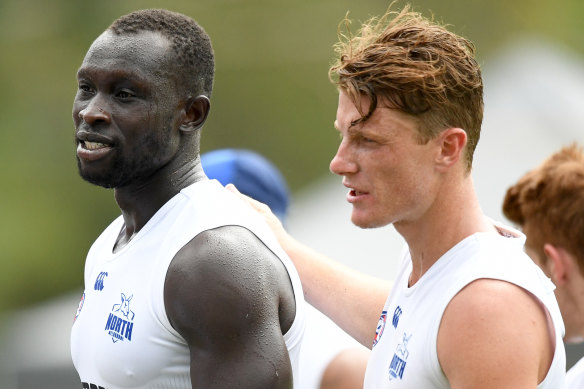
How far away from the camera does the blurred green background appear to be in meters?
19.8

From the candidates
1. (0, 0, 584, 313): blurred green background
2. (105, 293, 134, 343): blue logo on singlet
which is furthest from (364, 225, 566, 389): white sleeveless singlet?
(0, 0, 584, 313): blurred green background

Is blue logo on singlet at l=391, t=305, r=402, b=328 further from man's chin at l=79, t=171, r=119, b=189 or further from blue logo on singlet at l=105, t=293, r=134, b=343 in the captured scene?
man's chin at l=79, t=171, r=119, b=189

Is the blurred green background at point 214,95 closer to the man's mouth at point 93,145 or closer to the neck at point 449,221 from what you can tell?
the man's mouth at point 93,145

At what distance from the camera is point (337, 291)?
3.92 meters

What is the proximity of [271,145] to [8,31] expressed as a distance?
17.9ft

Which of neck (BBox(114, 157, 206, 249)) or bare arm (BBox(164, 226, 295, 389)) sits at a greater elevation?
neck (BBox(114, 157, 206, 249))

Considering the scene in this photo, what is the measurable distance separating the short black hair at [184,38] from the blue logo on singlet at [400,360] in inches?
42.6

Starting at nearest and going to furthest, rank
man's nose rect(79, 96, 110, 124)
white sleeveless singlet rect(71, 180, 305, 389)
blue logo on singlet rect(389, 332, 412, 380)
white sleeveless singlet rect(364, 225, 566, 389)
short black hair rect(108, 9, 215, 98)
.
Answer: white sleeveless singlet rect(364, 225, 566, 389) < blue logo on singlet rect(389, 332, 412, 380) < white sleeveless singlet rect(71, 180, 305, 389) < man's nose rect(79, 96, 110, 124) < short black hair rect(108, 9, 215, 98)

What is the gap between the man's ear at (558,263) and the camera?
3.82 m

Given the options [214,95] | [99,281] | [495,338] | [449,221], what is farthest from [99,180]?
[214,95]

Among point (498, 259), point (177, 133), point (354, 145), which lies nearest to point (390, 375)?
point (498, 259)

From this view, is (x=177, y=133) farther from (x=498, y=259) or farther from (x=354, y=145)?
(x=498, y=259)

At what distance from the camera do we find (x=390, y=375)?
9.72ft

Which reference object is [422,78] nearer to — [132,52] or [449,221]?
[449,221]
